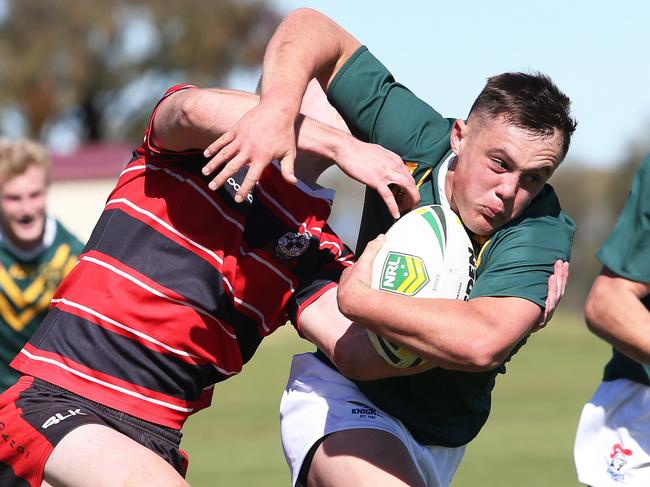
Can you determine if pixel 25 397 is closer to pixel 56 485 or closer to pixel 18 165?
pixel 56 485

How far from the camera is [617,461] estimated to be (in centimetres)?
498

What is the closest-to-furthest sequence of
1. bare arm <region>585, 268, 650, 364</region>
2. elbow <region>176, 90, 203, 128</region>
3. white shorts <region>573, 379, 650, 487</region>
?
elbow <region>176, 90, 203, 128</region> < bare arm <region>585, 268, 650, 364</region> < white shorts <region>573, 379, 650, 487</region>

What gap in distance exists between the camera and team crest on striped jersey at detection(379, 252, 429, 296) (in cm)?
398

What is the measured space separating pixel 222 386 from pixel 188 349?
14543 mm

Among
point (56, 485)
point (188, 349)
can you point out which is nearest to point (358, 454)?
point (188, 349)

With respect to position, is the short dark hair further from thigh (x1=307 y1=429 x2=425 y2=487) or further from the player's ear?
thigh (x1=307 y1=429 x2=425 y2=487)

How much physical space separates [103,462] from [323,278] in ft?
3.95

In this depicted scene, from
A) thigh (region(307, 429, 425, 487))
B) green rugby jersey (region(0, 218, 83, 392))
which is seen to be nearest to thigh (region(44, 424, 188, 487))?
thigh (region(307, 429, 425, 487))

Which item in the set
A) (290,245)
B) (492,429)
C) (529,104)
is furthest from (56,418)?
(492,429)

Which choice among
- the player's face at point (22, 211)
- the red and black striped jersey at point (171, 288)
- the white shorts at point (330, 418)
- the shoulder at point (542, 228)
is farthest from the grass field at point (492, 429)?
the shoulder at point (542, 228)

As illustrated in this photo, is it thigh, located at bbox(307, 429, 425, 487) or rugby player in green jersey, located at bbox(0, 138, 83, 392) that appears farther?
rugby player in green jersey, located at bbox(0, 138, 83, 392)

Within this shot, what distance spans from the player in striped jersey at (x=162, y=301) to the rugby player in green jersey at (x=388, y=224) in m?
0.24

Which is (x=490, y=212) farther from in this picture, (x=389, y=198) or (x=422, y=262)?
(x=389, y=198)

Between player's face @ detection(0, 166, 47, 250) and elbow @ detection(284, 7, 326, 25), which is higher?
elbow @ detection(284, 7, 326, 25)
